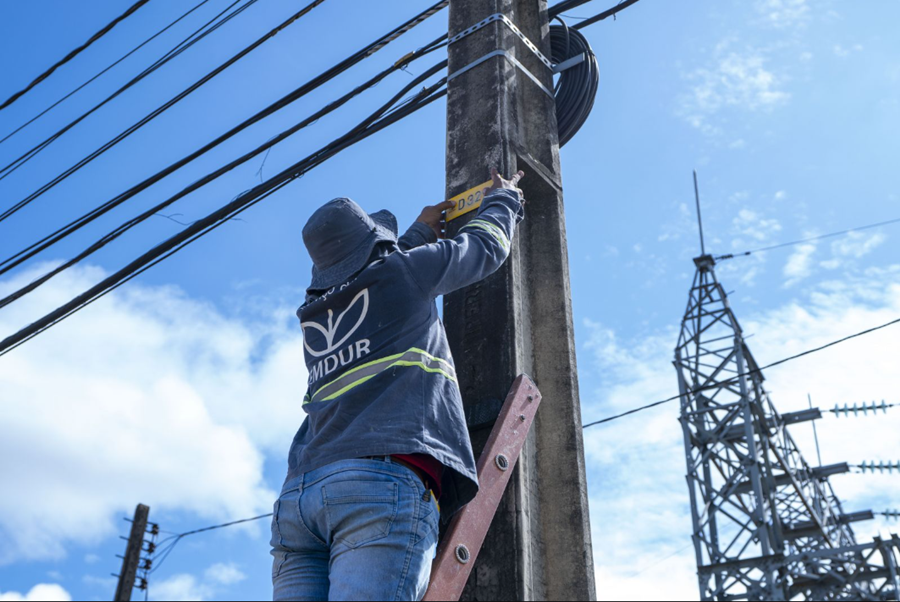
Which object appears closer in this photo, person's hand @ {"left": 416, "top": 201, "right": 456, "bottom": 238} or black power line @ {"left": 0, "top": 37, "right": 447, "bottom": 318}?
person's hand @ {"left": 416, "top": 201, "right": 456, "bottom": 238}

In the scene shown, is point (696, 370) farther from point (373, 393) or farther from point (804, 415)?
point (373, 393)

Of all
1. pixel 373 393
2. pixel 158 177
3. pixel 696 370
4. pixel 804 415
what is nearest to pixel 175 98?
pixel 158 177

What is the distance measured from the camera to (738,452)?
1864cm

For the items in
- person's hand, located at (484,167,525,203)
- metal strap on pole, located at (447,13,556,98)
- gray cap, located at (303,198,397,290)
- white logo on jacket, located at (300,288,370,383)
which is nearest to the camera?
white logo on jacket, located at (300,288,370,383)

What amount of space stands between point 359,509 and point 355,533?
6 cm

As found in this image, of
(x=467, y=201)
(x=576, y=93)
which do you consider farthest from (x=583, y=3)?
(x=467, y=201)

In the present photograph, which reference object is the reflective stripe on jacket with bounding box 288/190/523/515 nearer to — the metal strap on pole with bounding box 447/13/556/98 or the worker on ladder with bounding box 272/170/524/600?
the worker on ladder with bounding box 272/170/524/600

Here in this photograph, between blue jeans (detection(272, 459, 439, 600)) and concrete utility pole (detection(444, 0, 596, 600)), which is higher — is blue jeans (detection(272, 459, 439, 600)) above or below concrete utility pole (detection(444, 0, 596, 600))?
below

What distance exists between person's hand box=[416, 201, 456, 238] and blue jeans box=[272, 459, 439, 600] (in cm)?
144

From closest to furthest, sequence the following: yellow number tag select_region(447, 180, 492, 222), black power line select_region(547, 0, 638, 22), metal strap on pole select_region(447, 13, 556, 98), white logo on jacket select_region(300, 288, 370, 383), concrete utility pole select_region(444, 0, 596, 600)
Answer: white logo on jacket select_region(300, 288, 370, 383) → concrete utility pole select_region(444, 0, 596, 600) → yellow number tag select_region(447, 180, 492, 222) → metal strap on pole select_region(447, 13, 556, 98) → black power line select_region(547, 0, 638, 22)

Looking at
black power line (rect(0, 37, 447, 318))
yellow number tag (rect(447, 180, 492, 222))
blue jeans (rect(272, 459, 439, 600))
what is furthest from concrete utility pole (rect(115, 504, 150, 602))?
blue jeans (rect(272, 459, 439, 600))

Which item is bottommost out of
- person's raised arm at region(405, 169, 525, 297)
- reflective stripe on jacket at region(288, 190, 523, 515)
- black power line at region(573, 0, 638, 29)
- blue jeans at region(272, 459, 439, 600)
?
blue jeans at region(272, 459, 439, 600)

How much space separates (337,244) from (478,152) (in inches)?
45.7

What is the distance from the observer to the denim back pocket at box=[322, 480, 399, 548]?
7.18ft
